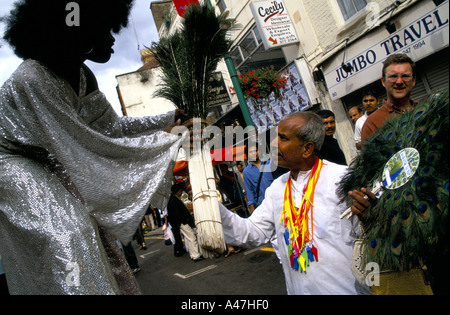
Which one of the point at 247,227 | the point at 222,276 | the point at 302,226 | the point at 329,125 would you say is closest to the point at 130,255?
the point at 222,276

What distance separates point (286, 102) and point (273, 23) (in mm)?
3155

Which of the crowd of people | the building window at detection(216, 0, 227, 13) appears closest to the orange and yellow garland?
the crowd of people

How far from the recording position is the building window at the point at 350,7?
379 inches

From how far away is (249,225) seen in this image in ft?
7.84

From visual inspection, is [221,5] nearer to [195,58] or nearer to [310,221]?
[195,58]

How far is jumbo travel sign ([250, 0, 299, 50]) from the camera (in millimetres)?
10898

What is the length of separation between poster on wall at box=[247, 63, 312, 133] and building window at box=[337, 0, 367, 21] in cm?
251

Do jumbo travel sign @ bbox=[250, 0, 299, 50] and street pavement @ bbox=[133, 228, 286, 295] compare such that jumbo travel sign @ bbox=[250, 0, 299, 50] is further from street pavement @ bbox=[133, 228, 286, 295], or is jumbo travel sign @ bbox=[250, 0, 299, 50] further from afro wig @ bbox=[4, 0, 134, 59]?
afro wig @ bbox=[4, 0, 134, 59]

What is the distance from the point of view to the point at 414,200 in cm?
151

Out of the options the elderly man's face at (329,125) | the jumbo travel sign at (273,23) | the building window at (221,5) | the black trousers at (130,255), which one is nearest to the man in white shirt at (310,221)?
the elderly man's face at (329,125)

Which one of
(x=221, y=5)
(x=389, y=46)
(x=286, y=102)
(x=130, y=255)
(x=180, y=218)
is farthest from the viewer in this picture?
(x=221, y=5)

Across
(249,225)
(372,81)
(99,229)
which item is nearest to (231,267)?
(249,225)
